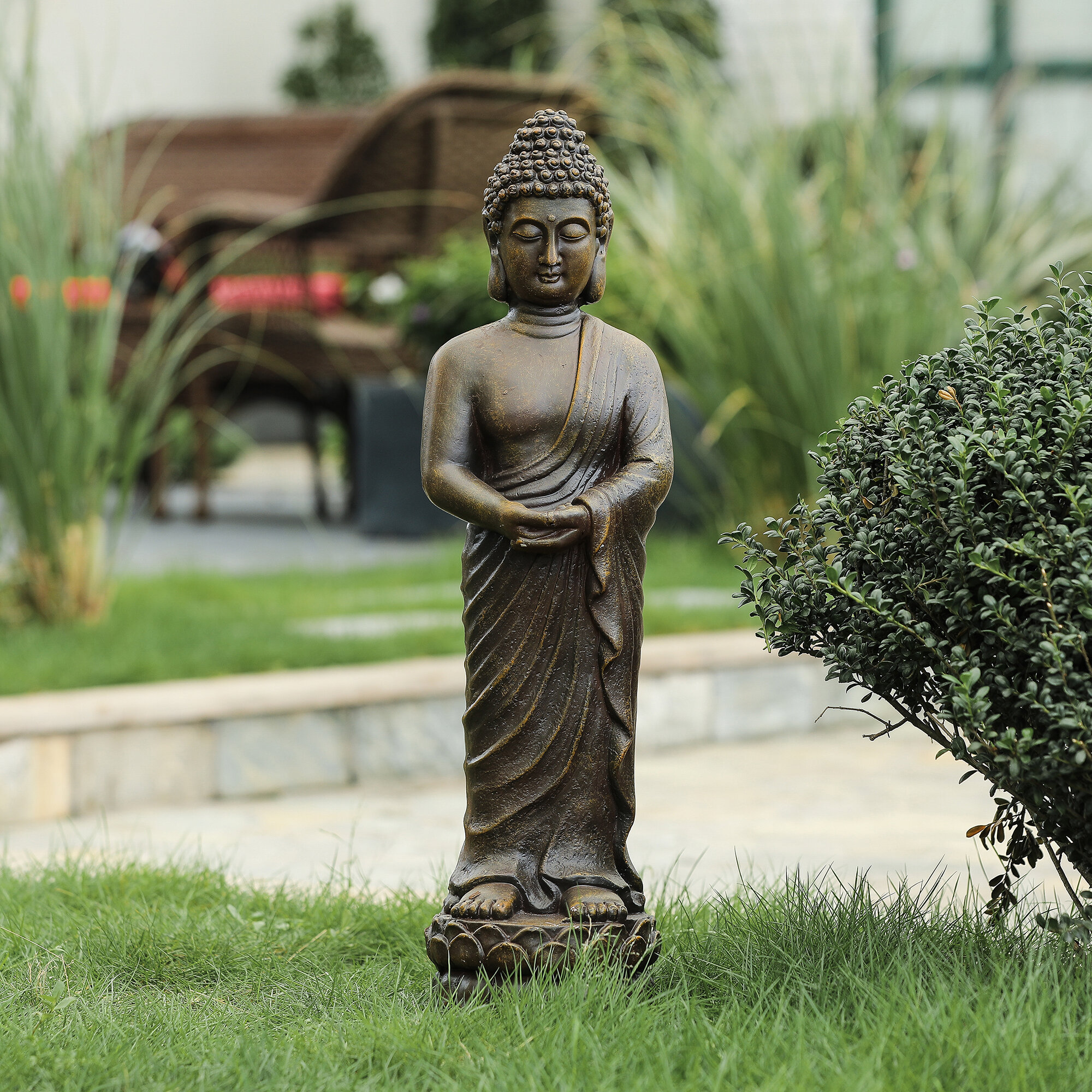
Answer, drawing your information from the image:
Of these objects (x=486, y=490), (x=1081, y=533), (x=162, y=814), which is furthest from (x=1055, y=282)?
(x=162, y=814)

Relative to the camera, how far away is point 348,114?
11539mm

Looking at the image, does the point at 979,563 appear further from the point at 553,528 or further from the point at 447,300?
the point at 447,300

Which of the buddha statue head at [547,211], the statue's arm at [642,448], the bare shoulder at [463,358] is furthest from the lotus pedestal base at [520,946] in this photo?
the buddha statue head at [547,211]

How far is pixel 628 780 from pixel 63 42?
12245mm

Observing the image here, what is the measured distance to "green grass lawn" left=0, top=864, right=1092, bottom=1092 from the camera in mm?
1852

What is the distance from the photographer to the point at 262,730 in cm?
389

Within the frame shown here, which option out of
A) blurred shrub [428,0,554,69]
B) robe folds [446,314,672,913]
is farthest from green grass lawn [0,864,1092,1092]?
blurred shrub [428,0,554,69]

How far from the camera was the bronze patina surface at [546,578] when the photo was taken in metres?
2.19

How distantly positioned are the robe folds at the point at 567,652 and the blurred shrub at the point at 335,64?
15015mm

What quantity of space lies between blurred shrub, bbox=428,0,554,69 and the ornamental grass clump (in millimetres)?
13847

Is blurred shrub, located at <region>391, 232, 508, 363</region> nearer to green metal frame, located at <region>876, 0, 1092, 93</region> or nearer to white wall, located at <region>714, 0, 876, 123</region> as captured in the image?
white wall, located at <region>714, 0, 876, 123</region>

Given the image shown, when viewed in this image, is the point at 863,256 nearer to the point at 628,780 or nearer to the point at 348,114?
the point at 628,780

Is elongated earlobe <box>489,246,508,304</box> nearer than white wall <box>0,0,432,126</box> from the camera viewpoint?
Yes

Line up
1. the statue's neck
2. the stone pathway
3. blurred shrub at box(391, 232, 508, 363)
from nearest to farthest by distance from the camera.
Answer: the statue's neck, the stone pathway, blurred shrub at box(391, 232, 508, 363)
